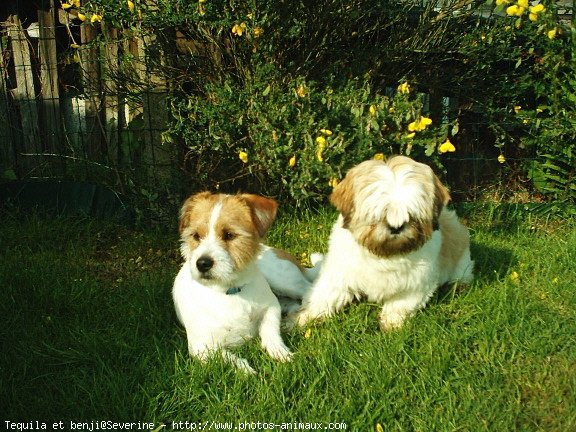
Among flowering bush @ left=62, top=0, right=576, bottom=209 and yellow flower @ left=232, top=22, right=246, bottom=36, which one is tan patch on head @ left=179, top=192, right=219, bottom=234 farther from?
yellow flower @ left=232, top=22, right=246, bottom=36

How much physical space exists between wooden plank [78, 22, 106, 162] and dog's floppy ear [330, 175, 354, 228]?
2.98 m

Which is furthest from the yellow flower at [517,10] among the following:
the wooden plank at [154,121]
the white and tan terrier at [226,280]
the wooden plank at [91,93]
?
the wooden plank at [91,93]

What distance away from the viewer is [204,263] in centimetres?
326

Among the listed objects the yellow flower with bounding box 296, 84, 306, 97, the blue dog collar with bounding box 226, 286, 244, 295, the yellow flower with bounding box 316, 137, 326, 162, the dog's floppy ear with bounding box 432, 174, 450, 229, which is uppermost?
the yellow flower with bounding box 296, 84, 306, 97

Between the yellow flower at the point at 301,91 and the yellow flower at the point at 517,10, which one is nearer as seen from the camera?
the yellow flower at the point at 517,10

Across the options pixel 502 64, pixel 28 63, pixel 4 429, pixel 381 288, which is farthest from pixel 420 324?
pixel 28 63

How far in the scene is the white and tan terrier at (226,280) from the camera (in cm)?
336

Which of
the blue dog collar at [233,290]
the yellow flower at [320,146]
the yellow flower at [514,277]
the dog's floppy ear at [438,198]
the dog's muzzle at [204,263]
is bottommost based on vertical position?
the yellow flower at [514,277]

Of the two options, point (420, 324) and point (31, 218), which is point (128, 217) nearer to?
point (31, 218)

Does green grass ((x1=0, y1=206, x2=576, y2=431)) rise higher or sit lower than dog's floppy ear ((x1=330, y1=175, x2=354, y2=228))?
lower

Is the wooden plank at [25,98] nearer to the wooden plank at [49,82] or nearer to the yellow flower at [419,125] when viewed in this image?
the wooden plank at [49,82]

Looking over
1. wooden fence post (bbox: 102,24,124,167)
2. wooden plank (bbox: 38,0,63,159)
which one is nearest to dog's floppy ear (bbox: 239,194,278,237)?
wooden fence post (bbox: 102,24,124,167)

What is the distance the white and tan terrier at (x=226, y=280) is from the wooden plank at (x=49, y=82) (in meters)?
3.34

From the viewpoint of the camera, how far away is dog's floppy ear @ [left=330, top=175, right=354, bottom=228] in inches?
146
